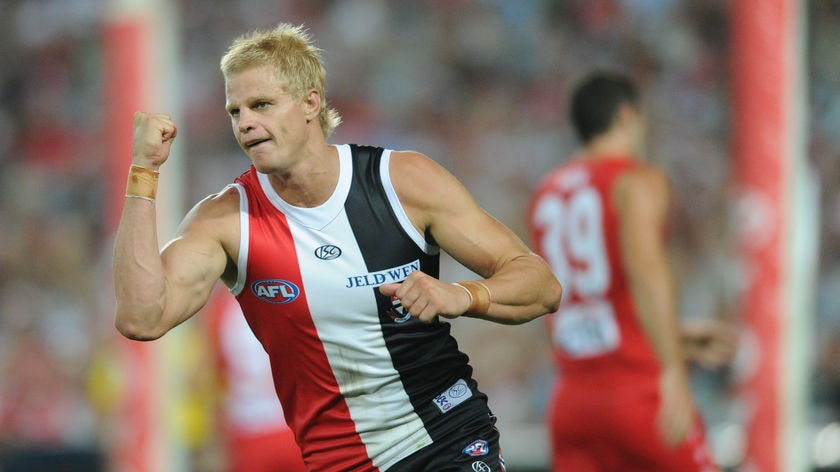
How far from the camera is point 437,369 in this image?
445cm

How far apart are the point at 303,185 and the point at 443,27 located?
9.32 m

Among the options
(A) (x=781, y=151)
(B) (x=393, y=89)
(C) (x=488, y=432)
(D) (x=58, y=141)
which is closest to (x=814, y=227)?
(A) (x=781, y=151)

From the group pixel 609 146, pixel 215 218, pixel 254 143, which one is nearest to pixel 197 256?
pixel 215 218

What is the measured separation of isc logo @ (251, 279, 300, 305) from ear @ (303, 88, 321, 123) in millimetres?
545

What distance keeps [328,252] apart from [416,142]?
8306 millimetres

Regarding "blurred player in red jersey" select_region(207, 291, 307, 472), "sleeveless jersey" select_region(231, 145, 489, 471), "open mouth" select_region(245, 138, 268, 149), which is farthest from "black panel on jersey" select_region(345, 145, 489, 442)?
"blurred player in red jersey" select_region(207, 291, 307, 472)

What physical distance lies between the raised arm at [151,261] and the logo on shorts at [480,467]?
1072 mm

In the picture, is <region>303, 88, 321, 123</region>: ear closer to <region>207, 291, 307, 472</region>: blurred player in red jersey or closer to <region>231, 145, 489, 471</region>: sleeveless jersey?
<region>231, 145, 489, 471</region>: sleeveless jersey

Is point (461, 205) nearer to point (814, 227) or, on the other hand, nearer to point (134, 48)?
point (134, 48)

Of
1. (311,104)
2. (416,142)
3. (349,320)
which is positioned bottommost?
(349,320)

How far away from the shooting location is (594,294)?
6.29m

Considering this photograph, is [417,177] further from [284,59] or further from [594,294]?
[594,294]

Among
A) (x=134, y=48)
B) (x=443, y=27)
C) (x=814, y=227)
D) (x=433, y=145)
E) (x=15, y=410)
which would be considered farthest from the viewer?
(x=443, y=27)

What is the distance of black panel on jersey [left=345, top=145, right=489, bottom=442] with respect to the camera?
4.30m
